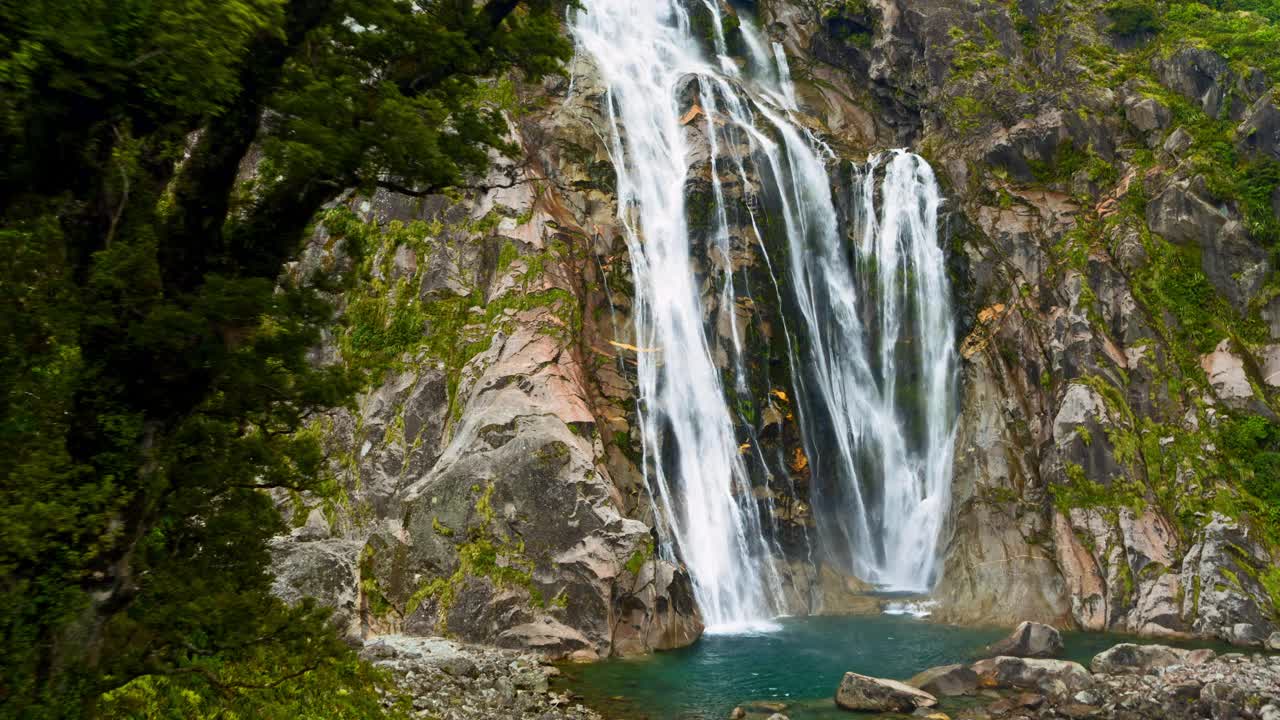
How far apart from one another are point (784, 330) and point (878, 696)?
15.0 m

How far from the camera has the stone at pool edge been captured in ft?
59.3

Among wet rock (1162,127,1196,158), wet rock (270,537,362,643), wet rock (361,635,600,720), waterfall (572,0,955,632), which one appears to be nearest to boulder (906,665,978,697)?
wet rock (361,635,600,720)

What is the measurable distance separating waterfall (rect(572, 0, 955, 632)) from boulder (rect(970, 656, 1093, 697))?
791cm

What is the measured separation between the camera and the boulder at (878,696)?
14.4m

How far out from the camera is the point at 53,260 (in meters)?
5.50

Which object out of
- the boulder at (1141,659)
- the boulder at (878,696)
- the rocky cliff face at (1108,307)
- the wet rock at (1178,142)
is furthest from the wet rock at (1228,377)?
the boulder at (878,696)

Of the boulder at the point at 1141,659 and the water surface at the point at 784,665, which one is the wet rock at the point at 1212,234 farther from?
the boulder at the point at 1141,659

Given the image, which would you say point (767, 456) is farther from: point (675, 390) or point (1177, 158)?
point (1177, 158)

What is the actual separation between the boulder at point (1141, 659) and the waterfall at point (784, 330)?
342 inches

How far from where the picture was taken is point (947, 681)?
51.6 feet

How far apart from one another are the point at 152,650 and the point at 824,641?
17810 millimetres

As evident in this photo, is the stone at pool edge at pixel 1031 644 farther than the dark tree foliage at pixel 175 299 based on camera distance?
Yes

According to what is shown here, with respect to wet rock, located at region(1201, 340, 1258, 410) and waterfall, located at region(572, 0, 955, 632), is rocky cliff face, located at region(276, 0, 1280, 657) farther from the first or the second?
waterfall, located at region(572, 0, 955, 632)

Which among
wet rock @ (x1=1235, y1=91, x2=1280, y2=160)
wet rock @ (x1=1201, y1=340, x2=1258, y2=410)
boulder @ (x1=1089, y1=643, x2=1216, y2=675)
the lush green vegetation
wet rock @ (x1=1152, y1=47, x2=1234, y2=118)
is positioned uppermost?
the lush green vegetation
